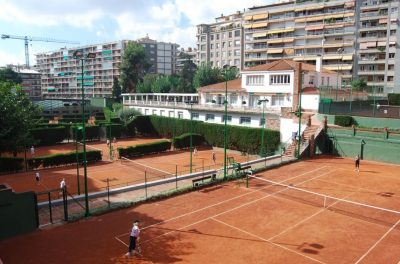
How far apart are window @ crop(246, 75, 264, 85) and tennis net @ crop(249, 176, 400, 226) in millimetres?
29508

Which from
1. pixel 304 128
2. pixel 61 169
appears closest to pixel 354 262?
pixel 304 128

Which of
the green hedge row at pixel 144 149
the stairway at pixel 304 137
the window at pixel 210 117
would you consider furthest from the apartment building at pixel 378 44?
the green hedge row at pixel 144 149

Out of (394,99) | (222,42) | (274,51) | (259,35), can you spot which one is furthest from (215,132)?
(222,42)

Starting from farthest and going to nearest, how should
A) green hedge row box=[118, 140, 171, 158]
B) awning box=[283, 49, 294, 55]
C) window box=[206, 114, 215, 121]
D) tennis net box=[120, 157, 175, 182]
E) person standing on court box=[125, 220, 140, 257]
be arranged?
awning box=[283, 49, 294, 55] < window box=[206, 114, 215, 121] < green hedge row box=[118, 140, 171, 158] < tennis net box=[120, 157, 175, 182] < person standing on court box=[125, 220, 140, 257]

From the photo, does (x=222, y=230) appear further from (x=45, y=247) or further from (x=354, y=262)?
(x=45, y=247)

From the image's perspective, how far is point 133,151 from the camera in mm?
42812

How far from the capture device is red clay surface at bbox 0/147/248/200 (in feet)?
96.7

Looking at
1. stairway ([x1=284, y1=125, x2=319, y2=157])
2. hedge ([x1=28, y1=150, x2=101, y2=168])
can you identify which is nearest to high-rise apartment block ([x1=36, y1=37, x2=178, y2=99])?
hedge ([x1=28, y1=150, x2=101, y2=168])

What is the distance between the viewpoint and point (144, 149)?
44094 millimetres

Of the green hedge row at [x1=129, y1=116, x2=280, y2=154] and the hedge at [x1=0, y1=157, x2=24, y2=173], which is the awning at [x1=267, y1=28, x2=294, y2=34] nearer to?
the green hedge row at [x1=129, y1=116, x2=280, y2=154]

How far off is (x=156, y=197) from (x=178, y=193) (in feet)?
6.32

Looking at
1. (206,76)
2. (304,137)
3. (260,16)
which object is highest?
(260,16)

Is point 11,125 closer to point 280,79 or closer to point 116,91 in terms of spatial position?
point 280,79

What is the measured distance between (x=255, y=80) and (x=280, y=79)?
512 cm
